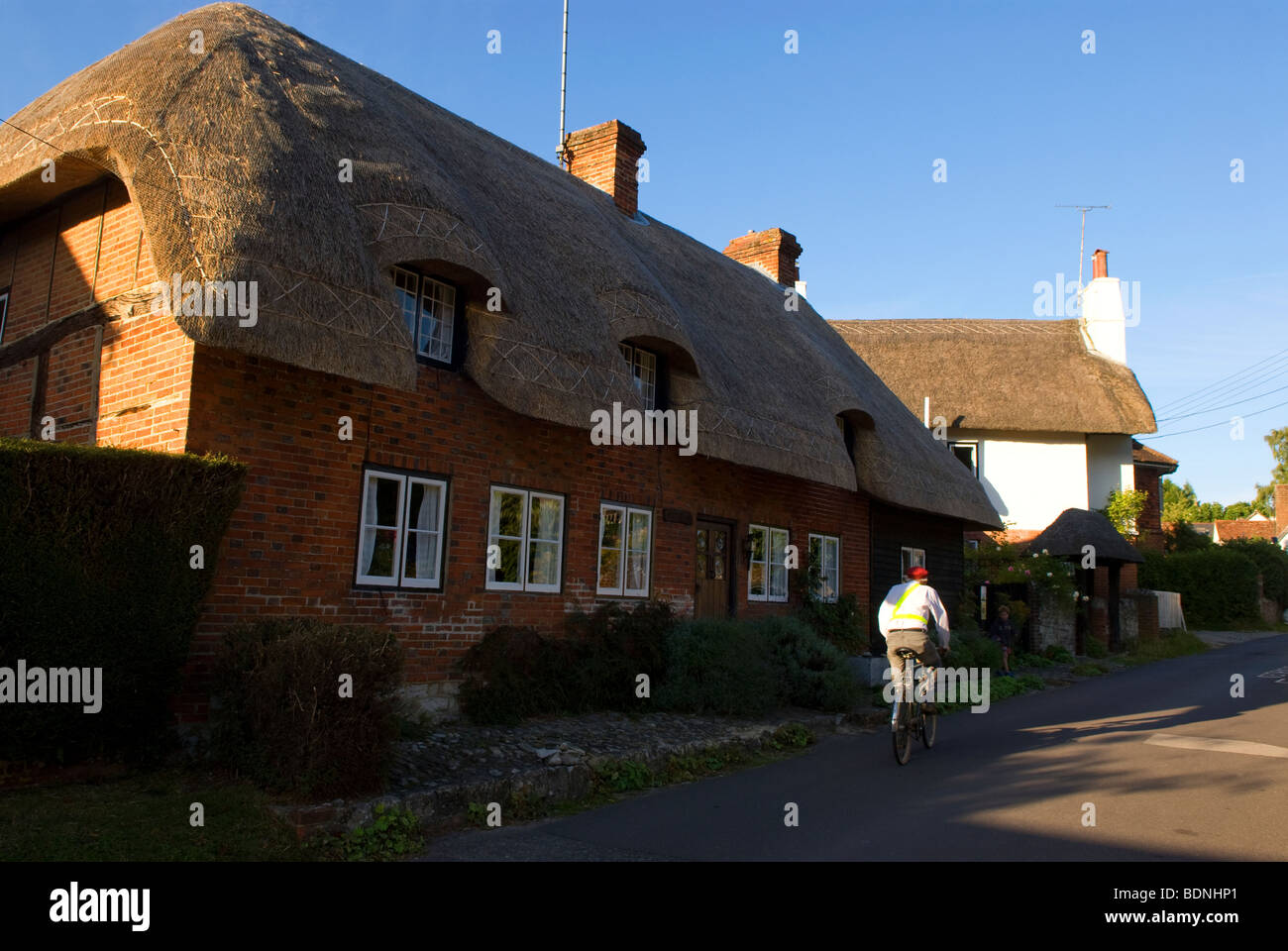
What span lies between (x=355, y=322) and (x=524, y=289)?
8.48 feet

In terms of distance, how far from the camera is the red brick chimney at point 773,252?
71.6 ft

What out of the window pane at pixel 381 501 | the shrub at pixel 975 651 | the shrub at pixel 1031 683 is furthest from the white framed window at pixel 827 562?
the window pane at pixel 381 501

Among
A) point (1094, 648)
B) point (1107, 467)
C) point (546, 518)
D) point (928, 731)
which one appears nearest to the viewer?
point (928, 731)

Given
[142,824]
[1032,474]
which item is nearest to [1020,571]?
[1032,474]

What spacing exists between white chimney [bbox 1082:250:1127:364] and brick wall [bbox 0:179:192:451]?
30.9 metres

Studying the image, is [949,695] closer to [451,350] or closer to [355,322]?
[451,350]

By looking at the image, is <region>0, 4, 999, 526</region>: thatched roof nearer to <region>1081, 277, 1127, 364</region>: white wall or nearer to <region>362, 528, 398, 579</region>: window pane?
<region>362, 528, 398, 579</region>: window pane

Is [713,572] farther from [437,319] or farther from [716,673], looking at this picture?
[437,319]

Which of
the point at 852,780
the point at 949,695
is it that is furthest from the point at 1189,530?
the point at 852,780

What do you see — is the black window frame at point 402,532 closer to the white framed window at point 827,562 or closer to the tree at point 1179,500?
the white framed window at point 827,562

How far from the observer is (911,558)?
61.2ft

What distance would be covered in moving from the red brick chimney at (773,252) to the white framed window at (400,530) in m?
14.4

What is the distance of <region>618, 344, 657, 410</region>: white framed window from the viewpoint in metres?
12.2

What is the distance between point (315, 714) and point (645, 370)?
7323mm
